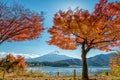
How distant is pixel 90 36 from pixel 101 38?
212cm

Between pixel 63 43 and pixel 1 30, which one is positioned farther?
pixel 63 43

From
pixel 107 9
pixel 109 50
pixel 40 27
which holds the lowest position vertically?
pixel 109 50

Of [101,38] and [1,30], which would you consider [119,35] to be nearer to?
[101,38]

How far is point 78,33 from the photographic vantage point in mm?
27062

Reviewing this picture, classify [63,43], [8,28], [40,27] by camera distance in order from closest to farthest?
[8,28]
[40,27]
[63,43]

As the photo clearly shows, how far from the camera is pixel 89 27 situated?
84.8ft

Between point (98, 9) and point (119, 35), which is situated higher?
point (98, 9)

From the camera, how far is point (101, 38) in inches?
1105

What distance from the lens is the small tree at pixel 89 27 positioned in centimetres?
2614

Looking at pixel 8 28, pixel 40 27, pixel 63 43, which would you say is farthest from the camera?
pixel 63 43

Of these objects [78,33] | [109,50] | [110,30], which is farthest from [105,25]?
[109,50]

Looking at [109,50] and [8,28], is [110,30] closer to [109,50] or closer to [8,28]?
[109,50]

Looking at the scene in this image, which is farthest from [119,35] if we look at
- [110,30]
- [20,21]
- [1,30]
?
[1,30]

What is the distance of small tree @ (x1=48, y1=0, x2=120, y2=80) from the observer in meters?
26.1
